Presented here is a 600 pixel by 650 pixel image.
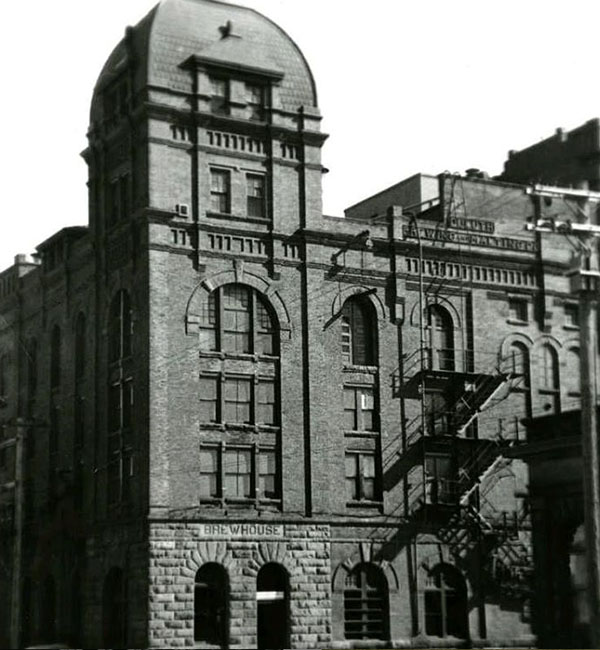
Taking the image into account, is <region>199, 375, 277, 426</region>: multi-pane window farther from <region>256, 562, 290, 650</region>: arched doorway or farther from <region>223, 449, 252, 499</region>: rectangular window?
<region>256, 562, 290, 650</region>: arched doorway

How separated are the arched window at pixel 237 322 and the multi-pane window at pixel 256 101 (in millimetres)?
6869

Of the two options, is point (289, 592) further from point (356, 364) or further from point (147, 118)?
point (147, 118)

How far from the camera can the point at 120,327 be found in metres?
52.7

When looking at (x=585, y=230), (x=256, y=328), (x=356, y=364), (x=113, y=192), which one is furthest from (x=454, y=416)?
(x=585, y=230)

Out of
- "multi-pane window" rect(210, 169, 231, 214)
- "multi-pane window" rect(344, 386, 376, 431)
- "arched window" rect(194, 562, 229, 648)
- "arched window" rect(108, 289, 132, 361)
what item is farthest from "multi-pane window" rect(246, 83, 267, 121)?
"arched window" rect(194, 562, 229, 648)

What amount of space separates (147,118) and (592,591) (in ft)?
90.0

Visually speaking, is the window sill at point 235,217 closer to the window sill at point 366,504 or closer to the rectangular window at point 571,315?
the window sill at point 366,504

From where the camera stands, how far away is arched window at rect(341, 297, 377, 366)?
5418 cm

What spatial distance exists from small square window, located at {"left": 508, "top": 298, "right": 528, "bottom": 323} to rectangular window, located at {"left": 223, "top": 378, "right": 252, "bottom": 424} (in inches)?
522

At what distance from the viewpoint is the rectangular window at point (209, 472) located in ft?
163

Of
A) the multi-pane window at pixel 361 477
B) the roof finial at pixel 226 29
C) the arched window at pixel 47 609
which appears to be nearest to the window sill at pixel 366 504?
the multi-pane window at pixel 361 477

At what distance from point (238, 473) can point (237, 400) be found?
2.75m

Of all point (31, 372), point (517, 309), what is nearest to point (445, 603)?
point (517, 309)

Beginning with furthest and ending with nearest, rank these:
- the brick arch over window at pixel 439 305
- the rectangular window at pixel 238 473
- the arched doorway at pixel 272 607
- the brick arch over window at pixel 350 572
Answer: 1. the brick arch over window at pixel 439 305
2. the brick arch over window at pixel 350 572
3. the rectangular window at pixel 238 473
4. the arched doorway at pixel 272 607
